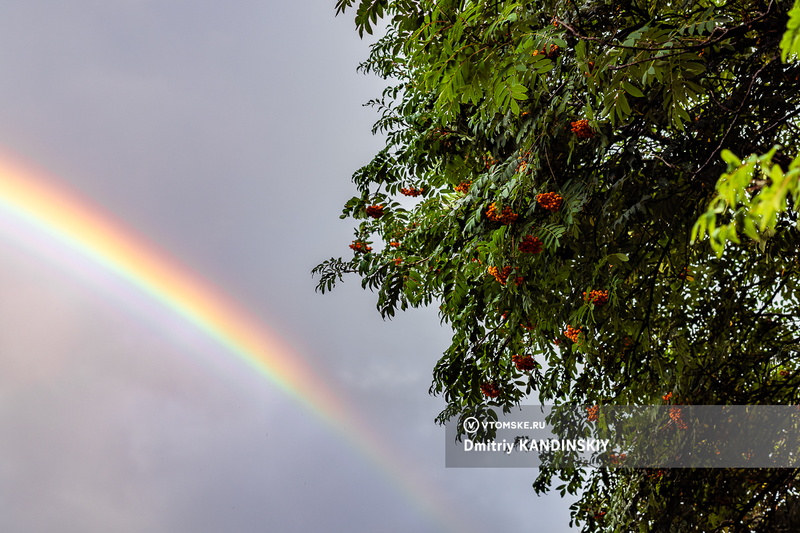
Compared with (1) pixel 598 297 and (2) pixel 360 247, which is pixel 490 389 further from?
(2) pixel 360 247

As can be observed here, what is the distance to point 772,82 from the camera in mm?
2941

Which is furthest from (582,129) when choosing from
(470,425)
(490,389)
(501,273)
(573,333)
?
(470,425)

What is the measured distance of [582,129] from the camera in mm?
3184

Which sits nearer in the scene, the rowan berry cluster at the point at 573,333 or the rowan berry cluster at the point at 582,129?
the rowan berry cluster at the point at 582,129

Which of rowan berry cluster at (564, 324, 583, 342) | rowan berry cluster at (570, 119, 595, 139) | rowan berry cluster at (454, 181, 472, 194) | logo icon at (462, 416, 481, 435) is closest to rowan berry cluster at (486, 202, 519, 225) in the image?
rowan berry cluster at (570, 119, 595, 139)

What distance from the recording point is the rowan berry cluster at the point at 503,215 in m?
3.16

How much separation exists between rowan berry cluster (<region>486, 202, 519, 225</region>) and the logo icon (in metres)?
1.34

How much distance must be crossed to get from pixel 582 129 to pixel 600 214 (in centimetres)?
40

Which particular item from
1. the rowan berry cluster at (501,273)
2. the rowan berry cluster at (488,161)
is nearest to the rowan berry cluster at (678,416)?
the rowan berry cluster at (501,273)

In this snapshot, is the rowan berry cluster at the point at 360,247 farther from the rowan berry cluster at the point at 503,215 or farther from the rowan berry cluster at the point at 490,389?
the rowan berry cluster at the point at 503,215

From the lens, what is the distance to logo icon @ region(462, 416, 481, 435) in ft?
13.0

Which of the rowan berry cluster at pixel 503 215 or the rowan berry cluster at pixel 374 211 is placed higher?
the rowan berry cluster at pixel 374 211

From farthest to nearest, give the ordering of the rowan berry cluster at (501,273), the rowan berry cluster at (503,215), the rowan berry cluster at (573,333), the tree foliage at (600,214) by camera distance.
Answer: the rowan berry cluster at (573,333), the rowan berry cluster at (501,273), the rowan berry cluster at (503,215), the tree foliage at (600,214)

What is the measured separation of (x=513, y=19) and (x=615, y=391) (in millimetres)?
2701
